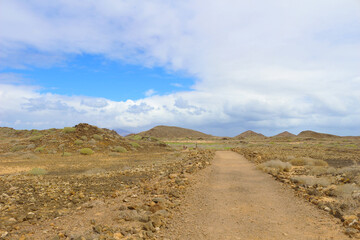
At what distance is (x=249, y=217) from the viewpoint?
297 inches

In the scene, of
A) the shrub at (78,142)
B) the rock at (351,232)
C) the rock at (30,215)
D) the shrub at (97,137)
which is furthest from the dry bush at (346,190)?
the shrub at (97,137)

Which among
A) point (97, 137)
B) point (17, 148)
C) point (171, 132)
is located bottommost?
point (17, 148)

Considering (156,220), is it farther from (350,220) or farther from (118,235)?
(350,220)

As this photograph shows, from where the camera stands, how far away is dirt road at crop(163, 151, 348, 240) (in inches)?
248

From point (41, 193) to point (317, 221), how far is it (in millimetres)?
10793

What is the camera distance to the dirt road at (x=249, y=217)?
20.6 ft

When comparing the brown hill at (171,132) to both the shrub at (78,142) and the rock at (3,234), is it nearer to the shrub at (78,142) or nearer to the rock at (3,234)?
the shrub at (78,142)

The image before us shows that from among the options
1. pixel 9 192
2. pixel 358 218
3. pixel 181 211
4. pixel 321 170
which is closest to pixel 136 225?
pixel 181 211

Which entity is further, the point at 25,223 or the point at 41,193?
the point at 41,193

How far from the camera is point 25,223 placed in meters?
7.64

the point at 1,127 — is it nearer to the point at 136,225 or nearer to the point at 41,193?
the point at 41,193

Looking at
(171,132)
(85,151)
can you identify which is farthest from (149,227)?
(171,132)

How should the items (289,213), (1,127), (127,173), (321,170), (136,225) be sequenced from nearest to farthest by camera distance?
(136,225)
(289,213)
(321,170)
(127,173)
(1,127)

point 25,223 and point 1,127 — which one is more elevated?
point 1,127
